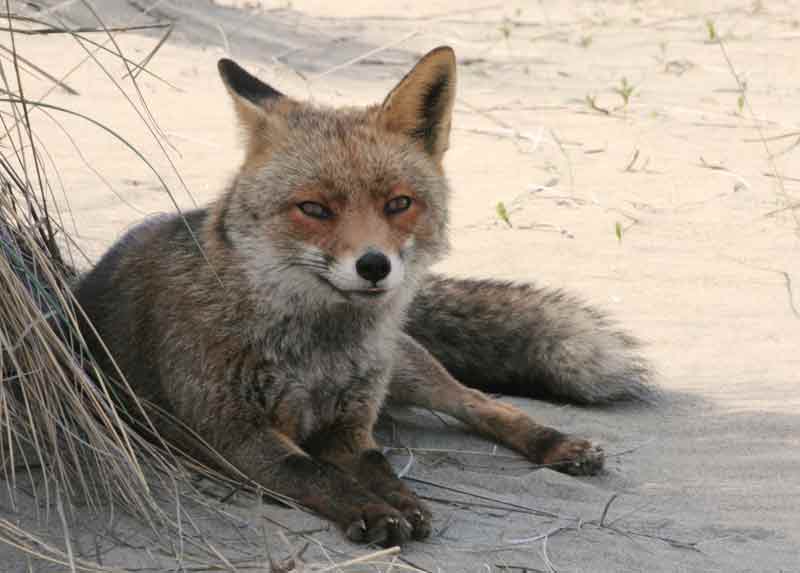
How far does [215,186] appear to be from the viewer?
24.8 feet

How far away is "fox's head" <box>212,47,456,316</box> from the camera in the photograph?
4.02 meters

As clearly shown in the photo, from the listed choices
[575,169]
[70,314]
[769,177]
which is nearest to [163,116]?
[575,169]

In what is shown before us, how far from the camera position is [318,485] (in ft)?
13.0

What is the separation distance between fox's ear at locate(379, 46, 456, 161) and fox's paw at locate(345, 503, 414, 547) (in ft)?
4.59

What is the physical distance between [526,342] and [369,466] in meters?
1.47

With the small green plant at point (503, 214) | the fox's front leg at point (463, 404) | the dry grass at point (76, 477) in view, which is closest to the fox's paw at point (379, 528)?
the dry grass at point (76, 477)

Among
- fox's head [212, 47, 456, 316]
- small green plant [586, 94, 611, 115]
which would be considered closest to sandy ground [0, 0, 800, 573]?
small green plant [586, 94, 611, 115]

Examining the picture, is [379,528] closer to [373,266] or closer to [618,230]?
[373,266]

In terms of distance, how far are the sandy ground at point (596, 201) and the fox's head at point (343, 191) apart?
32cm

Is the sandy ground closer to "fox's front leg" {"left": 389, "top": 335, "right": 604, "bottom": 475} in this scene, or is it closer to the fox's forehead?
"fox's front leg" {"left": 389, "top": 335, "right": 604, "bottom": 475}

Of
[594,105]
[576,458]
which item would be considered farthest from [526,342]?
[594,105]

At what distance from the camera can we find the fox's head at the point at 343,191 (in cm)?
402

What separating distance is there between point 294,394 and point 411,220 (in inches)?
28.3

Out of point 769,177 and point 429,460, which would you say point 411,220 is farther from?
point 769,177
